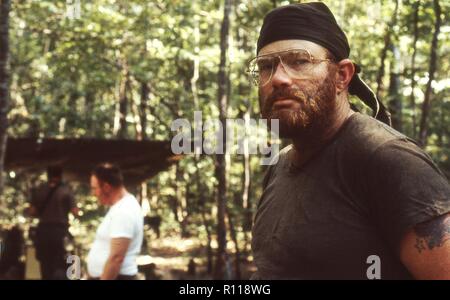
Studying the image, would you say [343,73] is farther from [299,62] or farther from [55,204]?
[55,204]

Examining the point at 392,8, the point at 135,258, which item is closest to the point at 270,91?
the point at 135,258

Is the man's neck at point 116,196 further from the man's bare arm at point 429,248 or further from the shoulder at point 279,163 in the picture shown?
the man's bare arm at point 429,248

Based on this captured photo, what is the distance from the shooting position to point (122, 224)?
173 inches

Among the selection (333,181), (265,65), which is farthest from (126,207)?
(333,181)

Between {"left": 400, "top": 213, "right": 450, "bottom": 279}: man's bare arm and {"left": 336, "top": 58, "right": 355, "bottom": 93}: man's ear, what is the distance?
1.83ft

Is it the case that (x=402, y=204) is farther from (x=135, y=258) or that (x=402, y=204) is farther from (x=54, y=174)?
(x=54, y=174)

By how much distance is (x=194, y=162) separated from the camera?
12.7 meters

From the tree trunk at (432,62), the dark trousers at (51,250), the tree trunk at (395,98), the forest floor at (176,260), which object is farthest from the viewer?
the forest floor at (176,260)

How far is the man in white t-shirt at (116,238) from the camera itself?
4324 mm

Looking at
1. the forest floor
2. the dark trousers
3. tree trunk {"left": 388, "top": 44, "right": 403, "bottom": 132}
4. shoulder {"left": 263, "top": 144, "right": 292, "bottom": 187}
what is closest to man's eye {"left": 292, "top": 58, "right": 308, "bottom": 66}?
shoulder {"left": 263, "top": 144, "right": 292, "bottom": 187}

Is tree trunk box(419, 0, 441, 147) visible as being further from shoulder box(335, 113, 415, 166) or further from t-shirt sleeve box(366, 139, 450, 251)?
t-shirt sleeve box(366, 139, 450, 251)

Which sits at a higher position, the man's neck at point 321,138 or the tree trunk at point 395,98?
the tree trunk at point 395,98

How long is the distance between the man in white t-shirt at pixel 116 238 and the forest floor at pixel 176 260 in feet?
17.1
